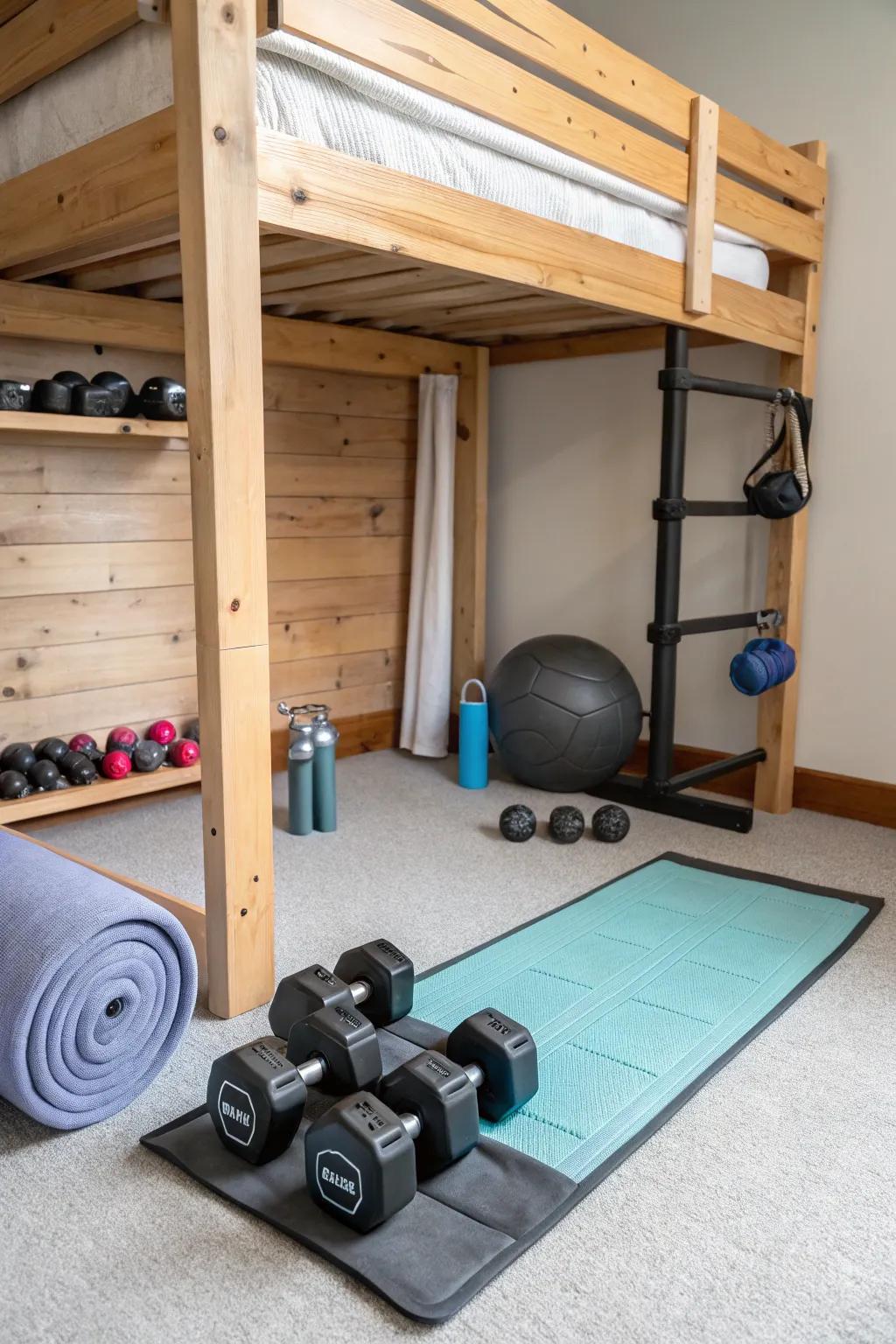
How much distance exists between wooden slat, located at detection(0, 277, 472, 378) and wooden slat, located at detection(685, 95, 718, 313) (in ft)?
4.28

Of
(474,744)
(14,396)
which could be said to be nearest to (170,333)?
(14,396)

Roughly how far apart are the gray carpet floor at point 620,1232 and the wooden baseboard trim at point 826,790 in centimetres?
98

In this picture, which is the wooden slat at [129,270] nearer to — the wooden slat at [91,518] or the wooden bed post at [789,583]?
the wooden slat at [91,518]

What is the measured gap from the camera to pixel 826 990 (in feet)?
7.34

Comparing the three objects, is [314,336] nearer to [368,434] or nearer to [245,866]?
[368,434]

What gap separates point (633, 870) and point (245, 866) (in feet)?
4.19

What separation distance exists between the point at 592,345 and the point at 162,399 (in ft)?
5.37

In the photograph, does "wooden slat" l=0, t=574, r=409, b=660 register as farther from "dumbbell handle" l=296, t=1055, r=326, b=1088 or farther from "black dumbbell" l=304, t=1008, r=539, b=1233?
"black dumbbell" l=304, t=1008, r=539, b=1233

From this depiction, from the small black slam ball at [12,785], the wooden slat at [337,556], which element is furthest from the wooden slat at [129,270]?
the small black slam ball at [12,785]

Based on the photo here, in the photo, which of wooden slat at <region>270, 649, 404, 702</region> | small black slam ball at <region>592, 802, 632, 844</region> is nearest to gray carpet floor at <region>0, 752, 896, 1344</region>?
small black slam ball at <region>592, 802, 632, 844</region>

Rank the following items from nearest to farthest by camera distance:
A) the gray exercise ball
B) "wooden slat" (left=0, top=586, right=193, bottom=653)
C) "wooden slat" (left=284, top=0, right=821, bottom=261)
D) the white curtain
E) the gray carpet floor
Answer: the gray carpet floor, "wooden slat" (left=284, top=0, right=821, bottom=261), "wooden slat" (left=0, top=586, right=193, bottom=653), the gray exercise ball, the white curtain

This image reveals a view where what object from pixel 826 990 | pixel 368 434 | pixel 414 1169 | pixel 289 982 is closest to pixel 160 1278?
pixel 414 1169

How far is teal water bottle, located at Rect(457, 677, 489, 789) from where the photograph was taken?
3693mm

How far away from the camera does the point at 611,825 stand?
3143mm
